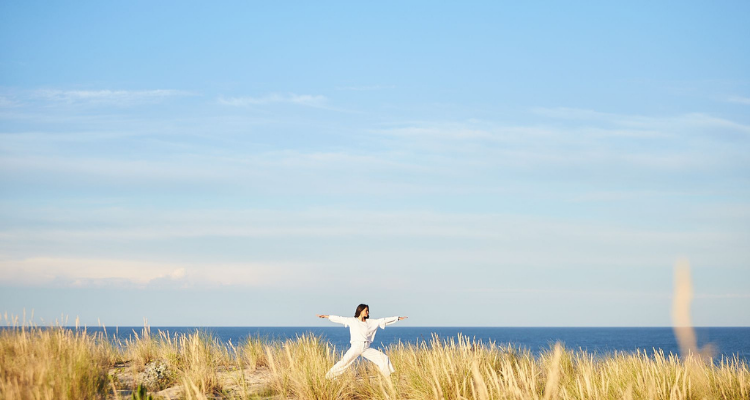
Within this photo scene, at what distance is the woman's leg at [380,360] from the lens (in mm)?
10492

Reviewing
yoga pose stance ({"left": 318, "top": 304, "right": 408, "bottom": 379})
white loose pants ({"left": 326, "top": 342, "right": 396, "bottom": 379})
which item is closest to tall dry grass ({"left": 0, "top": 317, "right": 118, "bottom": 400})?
white loose pants ({"left": 326, "top": 342, "right": 396, "bottom": 379})

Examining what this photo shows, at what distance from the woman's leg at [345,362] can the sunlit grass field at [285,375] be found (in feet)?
0.53

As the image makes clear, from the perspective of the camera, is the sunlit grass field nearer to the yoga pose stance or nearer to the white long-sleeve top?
the yoga pose stance

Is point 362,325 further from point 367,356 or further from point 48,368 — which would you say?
point 48,368

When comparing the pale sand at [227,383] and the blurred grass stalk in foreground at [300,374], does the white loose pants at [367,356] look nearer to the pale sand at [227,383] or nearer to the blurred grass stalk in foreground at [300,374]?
the blurred grass stalk in foreground at [300,374]

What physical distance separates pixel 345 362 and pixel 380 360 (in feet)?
2.34

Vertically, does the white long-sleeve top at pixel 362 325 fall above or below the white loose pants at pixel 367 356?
above

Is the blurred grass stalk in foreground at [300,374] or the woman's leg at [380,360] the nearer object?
the blurred grass stalk in foreground at [300,374]

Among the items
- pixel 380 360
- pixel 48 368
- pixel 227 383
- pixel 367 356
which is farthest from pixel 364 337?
pixel 48 368

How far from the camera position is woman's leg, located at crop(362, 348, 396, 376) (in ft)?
34.4

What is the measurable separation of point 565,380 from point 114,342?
874 cm

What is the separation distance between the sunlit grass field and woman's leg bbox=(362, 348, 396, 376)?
8.1 inches

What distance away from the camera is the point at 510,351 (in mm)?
13391

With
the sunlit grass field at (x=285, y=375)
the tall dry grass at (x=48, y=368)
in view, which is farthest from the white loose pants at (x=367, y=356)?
the tall dry grass at (x=48, y=368)
